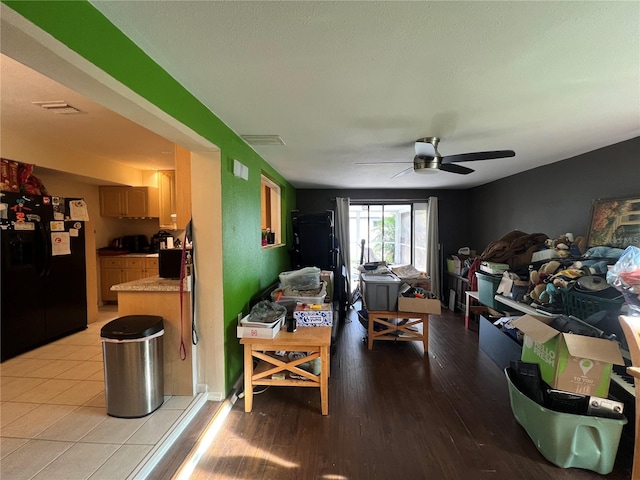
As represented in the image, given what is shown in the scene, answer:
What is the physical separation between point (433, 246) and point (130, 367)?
488 cm

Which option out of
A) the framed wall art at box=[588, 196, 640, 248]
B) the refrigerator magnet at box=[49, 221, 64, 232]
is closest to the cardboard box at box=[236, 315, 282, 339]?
the refrigerator magnet at box=[49, 221, 64, 232]

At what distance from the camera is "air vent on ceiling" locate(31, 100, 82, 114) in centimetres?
212

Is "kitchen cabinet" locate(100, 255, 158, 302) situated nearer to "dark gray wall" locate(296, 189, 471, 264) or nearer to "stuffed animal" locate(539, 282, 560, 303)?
"dark gray wall" locate(296, 189, 471, 264)

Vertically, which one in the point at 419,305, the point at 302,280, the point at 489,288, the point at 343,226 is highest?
the point at 343,226

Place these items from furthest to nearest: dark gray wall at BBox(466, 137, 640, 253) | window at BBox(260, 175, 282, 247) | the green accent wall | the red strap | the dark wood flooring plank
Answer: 1. window at BBox(260, 175, 282, 247)
2. dark gray wall at BBox(466, 137, 640, 253)
3. the red strap
4. the dark wood flooring plank
5. the green accent wall

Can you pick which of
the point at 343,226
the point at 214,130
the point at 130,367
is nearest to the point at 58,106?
the point at 214,130

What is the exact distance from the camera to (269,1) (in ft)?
3.30

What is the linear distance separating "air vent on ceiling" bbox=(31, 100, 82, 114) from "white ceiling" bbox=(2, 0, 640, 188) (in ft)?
0.28

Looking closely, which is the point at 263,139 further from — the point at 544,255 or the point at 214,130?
the point at 544,255

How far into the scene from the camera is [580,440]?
64.2 inches

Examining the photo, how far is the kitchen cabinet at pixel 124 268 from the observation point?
4.62 metres

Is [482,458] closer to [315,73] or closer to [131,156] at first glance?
[315,73]

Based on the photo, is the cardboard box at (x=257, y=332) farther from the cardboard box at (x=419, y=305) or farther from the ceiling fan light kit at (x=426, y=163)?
the ceiling fan light kit at (x=426, y=163)

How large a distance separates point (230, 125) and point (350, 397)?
2408mm
